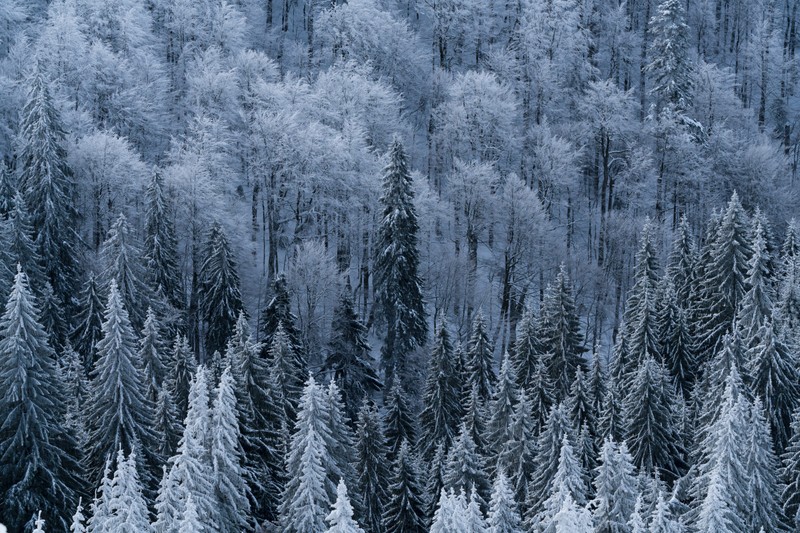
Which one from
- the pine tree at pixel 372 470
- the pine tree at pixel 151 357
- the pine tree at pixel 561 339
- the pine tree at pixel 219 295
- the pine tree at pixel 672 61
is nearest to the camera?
the pine tree at pixel 372 470

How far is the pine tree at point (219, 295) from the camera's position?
60781 millimetres

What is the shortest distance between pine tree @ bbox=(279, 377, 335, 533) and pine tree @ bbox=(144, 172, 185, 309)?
1072 inches

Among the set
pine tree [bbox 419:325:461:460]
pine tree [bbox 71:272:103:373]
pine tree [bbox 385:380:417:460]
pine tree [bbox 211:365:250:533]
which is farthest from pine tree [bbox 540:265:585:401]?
pine tree [bbox 71:272:103:373]

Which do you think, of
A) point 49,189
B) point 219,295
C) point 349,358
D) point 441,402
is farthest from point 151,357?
point 49,189

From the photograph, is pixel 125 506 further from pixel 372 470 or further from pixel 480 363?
pixel 480 363

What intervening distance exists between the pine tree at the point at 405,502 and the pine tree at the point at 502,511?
8.41 meters

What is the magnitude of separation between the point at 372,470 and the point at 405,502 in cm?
249

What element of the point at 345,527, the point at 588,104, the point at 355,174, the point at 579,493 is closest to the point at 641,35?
the point at 588,104

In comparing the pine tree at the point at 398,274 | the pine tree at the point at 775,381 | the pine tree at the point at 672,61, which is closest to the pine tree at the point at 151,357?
the pine tree at the point at 398,274

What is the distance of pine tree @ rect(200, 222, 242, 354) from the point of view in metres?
60.8

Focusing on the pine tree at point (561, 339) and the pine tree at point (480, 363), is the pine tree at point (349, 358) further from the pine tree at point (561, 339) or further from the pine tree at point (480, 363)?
the pine tree at point (561, 339)

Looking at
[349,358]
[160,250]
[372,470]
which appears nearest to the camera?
[372,470]

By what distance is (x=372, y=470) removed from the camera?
4388 centimetres

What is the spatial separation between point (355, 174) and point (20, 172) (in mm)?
23110
